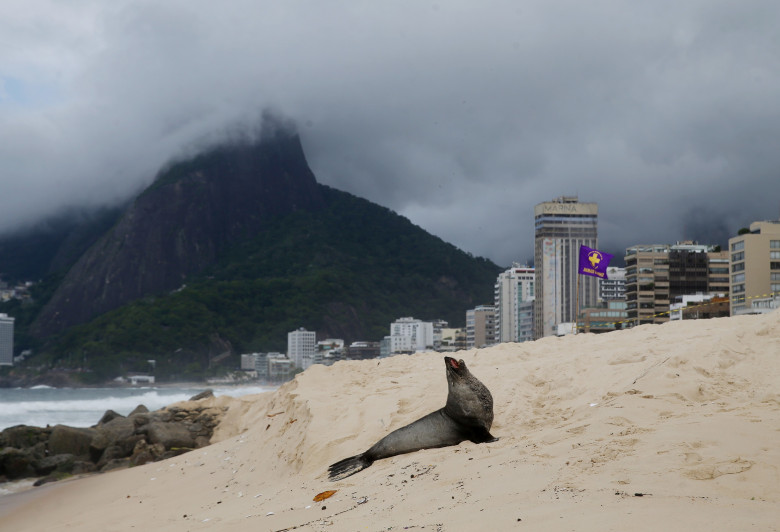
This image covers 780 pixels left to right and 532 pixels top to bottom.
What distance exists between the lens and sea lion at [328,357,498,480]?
7852 mm

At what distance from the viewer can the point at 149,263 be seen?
144 m

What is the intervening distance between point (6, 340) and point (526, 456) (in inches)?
5422

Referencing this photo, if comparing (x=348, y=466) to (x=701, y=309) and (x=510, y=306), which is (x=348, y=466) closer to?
(x=701, y=309)

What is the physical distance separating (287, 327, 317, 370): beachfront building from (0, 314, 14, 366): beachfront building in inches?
1727

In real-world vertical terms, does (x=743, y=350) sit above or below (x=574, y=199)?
below

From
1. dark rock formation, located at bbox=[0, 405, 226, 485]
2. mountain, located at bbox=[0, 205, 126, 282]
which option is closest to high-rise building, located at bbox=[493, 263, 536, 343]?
mountain, located at bbox=[0, 205, 126, 282]

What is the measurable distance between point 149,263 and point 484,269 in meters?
66.8

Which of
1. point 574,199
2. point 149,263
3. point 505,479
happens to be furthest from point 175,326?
point 505,479

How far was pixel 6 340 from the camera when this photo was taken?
127375mm

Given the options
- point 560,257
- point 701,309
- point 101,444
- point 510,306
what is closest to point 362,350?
point 510,306

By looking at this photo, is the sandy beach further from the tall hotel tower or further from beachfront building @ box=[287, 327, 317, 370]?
beachfront building @ box=[287, 327, 317, 370]

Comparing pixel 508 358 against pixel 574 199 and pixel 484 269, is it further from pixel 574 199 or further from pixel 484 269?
pixel 484 269

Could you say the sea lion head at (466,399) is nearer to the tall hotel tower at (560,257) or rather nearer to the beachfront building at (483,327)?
the tall hotel tower at (560,257)

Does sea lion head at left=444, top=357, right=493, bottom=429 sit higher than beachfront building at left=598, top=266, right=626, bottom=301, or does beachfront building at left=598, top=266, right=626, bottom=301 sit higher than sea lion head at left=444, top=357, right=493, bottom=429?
beachfront building at left=598, top=266, right=626, bottom=301
